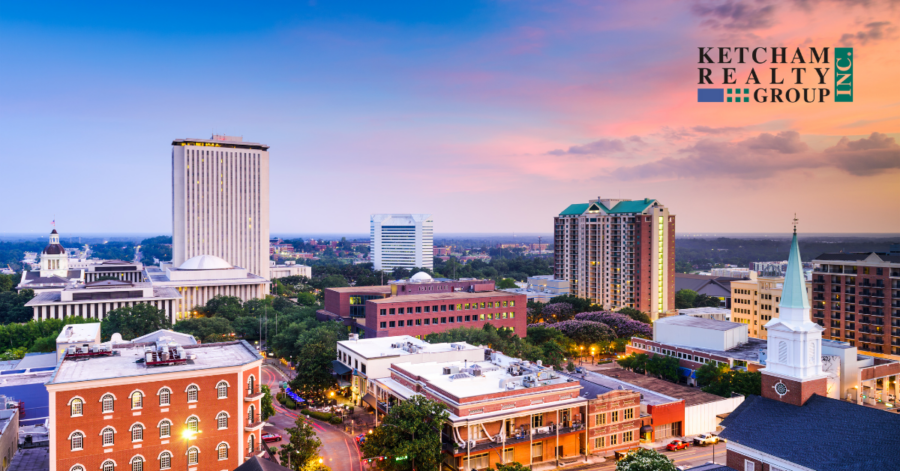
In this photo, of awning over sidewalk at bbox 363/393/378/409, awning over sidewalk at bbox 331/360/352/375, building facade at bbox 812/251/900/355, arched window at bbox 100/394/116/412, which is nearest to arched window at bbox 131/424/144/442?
arched window at bbox 100/394/116/412

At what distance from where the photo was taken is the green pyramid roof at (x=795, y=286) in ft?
134

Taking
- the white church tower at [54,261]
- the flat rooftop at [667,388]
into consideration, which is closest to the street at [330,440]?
the flat rooftop at [667,388]

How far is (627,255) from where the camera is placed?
13750 cm

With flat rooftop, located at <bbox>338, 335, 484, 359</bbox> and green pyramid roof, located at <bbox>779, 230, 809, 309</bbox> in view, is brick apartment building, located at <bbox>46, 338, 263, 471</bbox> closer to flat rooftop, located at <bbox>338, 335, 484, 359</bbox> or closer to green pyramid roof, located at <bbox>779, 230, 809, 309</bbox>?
flat rooftop, located at <bbox>338, 335, 484, 359</bbox>

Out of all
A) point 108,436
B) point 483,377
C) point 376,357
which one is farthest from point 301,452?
point 376,357

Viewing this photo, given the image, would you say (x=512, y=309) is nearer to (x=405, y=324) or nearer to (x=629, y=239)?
(x=405, y=324)

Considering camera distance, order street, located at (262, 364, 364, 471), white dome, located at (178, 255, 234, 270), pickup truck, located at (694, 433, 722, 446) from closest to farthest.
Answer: street, located at (262, 364, 364, 471) < pickup truck, located at (694, 433, 722, 446) < white dome, located at (178, 255, 234, 270)

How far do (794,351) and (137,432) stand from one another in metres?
47.8

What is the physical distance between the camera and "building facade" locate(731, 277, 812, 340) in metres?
110

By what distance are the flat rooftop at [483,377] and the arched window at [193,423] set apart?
20222 millimetres

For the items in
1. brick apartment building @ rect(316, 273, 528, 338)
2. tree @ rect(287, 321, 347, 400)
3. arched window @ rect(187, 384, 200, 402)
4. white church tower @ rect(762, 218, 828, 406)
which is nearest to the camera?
white church tower @ rect(762, 218, 828, 406)

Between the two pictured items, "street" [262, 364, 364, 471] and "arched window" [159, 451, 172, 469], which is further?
"street" [262, 364, 364, 471]

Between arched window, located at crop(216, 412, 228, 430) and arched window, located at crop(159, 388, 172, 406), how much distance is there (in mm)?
3780

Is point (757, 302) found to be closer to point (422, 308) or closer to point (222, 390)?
point (422, 308)
